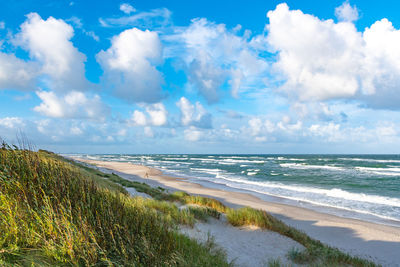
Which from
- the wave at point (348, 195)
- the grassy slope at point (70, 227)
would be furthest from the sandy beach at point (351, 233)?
the grassy slope at point (70, 227)

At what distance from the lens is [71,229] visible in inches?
138

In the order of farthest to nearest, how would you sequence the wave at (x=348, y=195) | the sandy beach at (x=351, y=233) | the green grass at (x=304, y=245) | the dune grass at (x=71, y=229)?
the wave at (x=348, y=195)
the sandy beach at (x=351, y=233)
the green grass at (x=304, y=245)
the dune grass at (x=71, y=229)

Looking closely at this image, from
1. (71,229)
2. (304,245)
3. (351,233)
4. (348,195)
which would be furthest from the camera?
(348,195)

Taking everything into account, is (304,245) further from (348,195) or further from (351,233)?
(348,195)

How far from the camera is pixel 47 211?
3941 mm

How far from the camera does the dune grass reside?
3545mm

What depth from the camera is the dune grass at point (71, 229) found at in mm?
3545

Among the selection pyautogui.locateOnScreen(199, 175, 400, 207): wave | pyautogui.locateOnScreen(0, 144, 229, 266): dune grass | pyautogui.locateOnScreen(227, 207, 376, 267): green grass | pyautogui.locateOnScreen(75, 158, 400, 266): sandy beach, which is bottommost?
pyautogui.locateOnScreen(199, 175, 400, 207): wave

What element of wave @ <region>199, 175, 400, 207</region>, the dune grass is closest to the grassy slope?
the dune grass

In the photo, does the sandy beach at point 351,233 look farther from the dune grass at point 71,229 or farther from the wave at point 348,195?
the dune grass at point 71,229

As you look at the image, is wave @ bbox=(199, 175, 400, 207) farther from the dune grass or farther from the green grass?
the dune grass

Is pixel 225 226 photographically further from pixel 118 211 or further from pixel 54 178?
pixel 54 178

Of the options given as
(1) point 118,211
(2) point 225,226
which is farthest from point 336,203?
(1) point 118,211

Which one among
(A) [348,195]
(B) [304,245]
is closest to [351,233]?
(B) [304,245]
